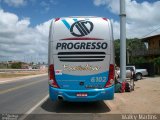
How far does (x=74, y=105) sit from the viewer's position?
16.1 meters

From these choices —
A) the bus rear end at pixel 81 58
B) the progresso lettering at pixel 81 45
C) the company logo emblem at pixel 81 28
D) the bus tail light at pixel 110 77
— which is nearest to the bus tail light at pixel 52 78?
the bus rear end at pixel 81 58

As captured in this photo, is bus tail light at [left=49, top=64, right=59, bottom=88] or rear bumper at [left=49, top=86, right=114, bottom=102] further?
bus tail light at [left=49, top=64, right=59, bottom=88]

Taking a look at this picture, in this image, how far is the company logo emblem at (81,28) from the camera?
1384 cm

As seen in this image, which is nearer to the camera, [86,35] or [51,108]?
[86,35]

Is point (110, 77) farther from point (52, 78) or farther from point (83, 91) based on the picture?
point (52, 78)

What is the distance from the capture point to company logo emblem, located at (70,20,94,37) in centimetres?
1384

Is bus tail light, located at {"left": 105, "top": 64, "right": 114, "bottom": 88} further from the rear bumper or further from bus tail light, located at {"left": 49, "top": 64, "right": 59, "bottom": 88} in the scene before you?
bus tail light, located at {"left": 49, "top": 64, "right": 59, "bottom": 88}

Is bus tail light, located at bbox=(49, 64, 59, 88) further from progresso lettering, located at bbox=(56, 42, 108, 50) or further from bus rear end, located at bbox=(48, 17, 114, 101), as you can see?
progresso lettering, located at bbox=(56, 42, 108, 50)

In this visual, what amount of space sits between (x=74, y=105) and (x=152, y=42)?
5359cm

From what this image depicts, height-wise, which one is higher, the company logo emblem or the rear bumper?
the company logo emblem

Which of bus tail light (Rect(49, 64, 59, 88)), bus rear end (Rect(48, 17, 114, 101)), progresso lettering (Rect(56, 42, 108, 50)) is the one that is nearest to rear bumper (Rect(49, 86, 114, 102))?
bus rear end (Rect(48, 17, 114, 101))

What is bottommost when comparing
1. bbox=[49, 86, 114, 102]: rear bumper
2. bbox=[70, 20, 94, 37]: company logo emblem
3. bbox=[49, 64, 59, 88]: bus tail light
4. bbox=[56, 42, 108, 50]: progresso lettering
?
bbox=[49, 86, 114, 102]: rear bumper

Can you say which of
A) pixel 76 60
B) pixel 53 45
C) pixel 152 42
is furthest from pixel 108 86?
pixel 152 42

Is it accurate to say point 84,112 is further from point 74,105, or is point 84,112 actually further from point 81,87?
point 74,105
